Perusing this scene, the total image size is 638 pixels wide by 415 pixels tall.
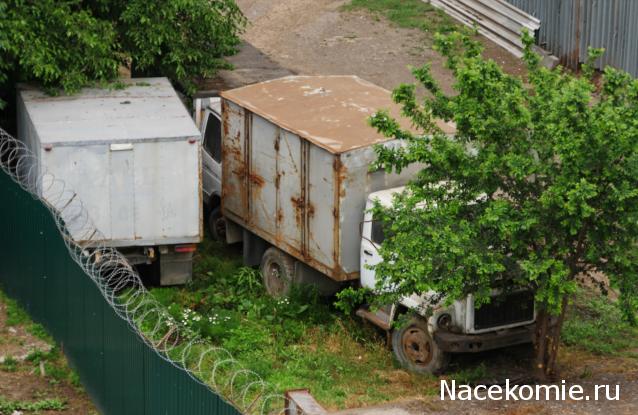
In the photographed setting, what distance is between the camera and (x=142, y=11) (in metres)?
19.3

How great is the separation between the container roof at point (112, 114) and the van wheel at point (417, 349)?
373cm

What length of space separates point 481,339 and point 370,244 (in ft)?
6.16

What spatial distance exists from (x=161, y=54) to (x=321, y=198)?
531 centimetres

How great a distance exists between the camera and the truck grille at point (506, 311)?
48.1 feet

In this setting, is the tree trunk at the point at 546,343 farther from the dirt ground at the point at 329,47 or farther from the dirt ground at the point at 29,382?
the dirt ground at the point at 329,47

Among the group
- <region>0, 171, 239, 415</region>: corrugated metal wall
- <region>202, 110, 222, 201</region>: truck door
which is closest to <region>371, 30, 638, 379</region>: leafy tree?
<region>0, 171, 239, 415</region>: corrugated metal wall

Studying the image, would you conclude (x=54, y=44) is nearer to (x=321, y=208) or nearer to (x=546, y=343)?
(x=321, y=208)

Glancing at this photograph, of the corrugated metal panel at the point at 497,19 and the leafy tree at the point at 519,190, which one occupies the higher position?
the leafy tree at the point at 519,190

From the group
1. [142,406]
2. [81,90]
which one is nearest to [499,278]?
[142,406]

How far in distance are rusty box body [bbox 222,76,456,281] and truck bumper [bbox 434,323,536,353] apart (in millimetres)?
1864

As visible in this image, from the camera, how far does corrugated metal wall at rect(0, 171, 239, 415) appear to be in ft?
37.2

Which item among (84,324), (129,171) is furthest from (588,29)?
(84,324)

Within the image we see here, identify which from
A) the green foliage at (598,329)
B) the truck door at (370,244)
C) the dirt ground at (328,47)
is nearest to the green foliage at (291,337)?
the truck door at (370,244)

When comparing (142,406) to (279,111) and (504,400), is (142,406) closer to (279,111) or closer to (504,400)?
(504,400)
